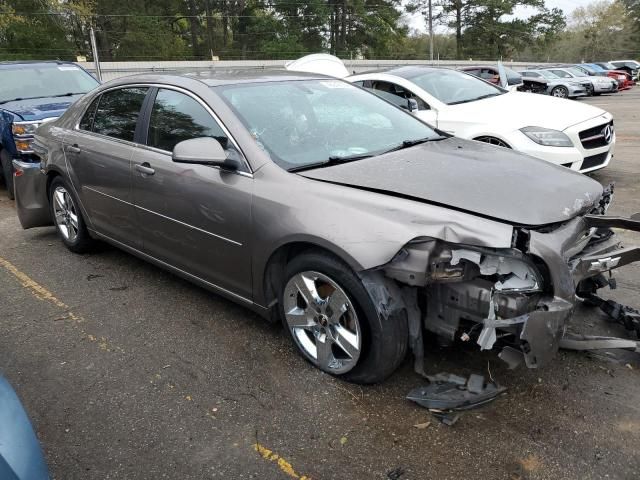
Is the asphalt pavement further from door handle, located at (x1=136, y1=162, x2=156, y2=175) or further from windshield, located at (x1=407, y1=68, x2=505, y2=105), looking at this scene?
windshield, located at (x1=407, y1=68, x2=505, y2=105)

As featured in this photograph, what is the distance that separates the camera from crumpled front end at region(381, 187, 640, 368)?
238cm

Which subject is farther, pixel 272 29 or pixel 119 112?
pixel 272 29

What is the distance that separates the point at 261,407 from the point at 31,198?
12.5 feet

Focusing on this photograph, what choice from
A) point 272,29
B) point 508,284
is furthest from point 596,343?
point 272,29

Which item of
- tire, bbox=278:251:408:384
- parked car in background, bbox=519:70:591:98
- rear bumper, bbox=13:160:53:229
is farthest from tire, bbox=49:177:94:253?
parked car in background, bbox=519:70:591:98

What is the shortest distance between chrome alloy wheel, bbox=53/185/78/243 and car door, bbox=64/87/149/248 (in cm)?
38

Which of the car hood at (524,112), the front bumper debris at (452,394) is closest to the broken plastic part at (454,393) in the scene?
the front bumper debris at (452,394)

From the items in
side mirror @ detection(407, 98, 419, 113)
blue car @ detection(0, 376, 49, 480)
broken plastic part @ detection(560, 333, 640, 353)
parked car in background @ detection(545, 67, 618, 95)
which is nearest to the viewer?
blue car @ detection(0, 376, 49, 480)

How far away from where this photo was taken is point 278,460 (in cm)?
238

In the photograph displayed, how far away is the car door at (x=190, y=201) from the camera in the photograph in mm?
3127

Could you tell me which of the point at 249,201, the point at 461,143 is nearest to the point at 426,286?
the point at 249,201

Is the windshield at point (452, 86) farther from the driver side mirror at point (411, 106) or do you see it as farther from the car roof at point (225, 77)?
the car roof at point (225, 77)

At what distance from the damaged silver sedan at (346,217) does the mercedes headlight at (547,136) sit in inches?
101

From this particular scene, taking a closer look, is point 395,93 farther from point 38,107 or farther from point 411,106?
point 38,107
